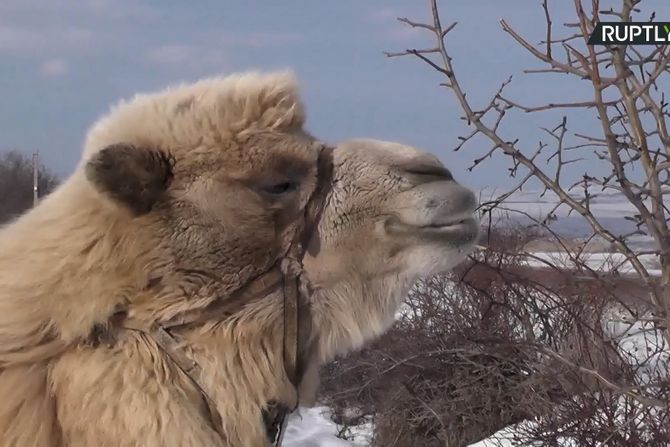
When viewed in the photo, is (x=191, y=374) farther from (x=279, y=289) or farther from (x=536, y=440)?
(x=536, y=440)

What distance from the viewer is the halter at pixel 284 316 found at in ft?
8.36

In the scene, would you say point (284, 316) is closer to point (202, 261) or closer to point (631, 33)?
point (202, 261)

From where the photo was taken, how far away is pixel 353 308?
9.07ft

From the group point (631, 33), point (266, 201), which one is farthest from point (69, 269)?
point (631, 33)

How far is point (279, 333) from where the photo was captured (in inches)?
106

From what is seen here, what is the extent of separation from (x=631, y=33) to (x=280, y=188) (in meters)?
2.05

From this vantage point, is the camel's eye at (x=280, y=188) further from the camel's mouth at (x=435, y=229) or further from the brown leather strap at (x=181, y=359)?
the brown leather strap at (x=181, y=359)

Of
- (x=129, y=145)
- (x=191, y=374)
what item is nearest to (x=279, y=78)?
(x=129, y=145)

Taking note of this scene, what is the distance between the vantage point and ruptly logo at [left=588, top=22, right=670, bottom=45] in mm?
3822

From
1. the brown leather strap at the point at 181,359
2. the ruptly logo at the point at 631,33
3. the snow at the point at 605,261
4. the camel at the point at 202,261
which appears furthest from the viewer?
the snow at the point at 605,261

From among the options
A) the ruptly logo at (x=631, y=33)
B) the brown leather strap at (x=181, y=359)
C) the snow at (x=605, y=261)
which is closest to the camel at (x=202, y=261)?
the brown leather strap at (x=181, y=359)

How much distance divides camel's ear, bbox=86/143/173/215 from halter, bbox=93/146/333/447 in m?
0.34

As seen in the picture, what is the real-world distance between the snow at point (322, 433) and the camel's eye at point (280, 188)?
8.31m

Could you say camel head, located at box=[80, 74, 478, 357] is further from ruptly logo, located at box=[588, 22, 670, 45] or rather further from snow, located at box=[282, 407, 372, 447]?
snow, located at box=[282, 407, 372, 447]
